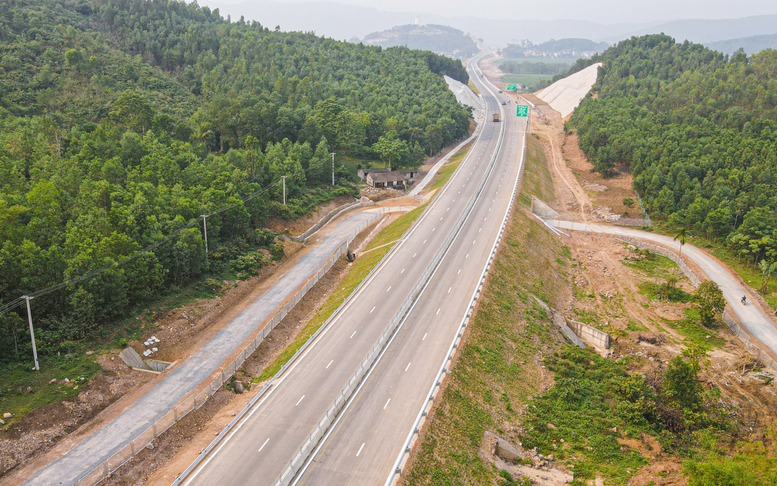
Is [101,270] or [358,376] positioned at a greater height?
[101,270]

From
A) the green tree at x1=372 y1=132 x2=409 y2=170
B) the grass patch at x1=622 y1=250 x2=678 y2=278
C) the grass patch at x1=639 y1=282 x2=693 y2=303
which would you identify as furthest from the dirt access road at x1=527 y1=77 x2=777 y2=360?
the green tree at x1=372 y1=132 x2=409 y2=170

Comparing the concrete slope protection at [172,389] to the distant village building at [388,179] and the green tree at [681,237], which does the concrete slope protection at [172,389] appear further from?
the green tree at [681,237]

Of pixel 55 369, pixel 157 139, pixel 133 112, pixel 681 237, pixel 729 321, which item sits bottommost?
pixel 729 321

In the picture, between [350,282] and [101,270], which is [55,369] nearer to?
[101,270]

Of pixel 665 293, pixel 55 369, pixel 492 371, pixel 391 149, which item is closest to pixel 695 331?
pixel 665 293

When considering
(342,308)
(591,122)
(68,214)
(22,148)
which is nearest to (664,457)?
(342,308)

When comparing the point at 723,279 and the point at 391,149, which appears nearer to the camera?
the point at 723,279

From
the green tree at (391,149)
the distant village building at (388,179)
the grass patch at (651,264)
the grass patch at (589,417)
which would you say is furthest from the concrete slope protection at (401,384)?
the green tree at (391,149)
